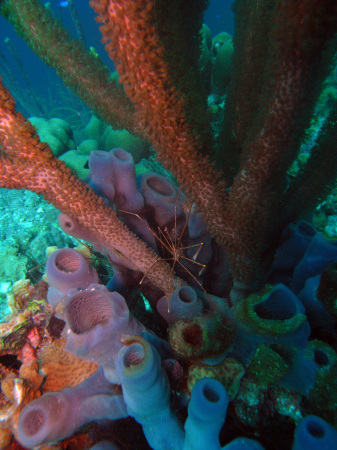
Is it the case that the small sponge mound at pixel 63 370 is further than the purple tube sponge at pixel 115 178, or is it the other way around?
the purple tube sponge at pixel 115 178

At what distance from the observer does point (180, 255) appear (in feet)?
8.07

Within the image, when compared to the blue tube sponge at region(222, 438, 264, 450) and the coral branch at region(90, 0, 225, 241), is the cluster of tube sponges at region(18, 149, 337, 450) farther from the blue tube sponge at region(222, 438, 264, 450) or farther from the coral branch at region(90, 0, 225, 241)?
the coral branch at region(90, 0, 225, 241)

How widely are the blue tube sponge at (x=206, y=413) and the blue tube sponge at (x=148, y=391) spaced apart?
175mm

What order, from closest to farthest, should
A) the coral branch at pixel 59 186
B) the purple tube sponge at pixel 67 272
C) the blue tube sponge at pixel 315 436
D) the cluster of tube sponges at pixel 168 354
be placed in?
1. the blue tube sponge at pixel 315 436
2. the cluster of tube sponges at pixel 168 354
3. the coral branch at pixel 59 186
4. the purple tube sponge at pixel 67 272

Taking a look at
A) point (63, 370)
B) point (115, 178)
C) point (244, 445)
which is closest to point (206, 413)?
point (244, 445)

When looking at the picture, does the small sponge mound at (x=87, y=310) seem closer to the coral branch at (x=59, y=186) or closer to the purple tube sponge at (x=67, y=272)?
the purple tube sponge at (x=67, y=272)

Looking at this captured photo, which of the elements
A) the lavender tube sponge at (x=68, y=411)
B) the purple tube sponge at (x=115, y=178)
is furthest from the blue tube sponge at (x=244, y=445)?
the purple tube sponge at (x=115, y=178)

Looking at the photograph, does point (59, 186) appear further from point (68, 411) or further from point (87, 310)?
point (68, 411)

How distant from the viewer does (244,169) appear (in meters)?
1.59

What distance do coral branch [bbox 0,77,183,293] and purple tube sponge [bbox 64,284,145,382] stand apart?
0.54m

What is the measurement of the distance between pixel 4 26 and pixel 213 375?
8996cm

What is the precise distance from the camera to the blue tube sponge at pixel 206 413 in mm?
1038

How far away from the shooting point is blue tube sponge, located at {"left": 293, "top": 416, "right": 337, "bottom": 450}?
→ 0.90 m

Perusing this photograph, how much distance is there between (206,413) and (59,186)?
1556mm
